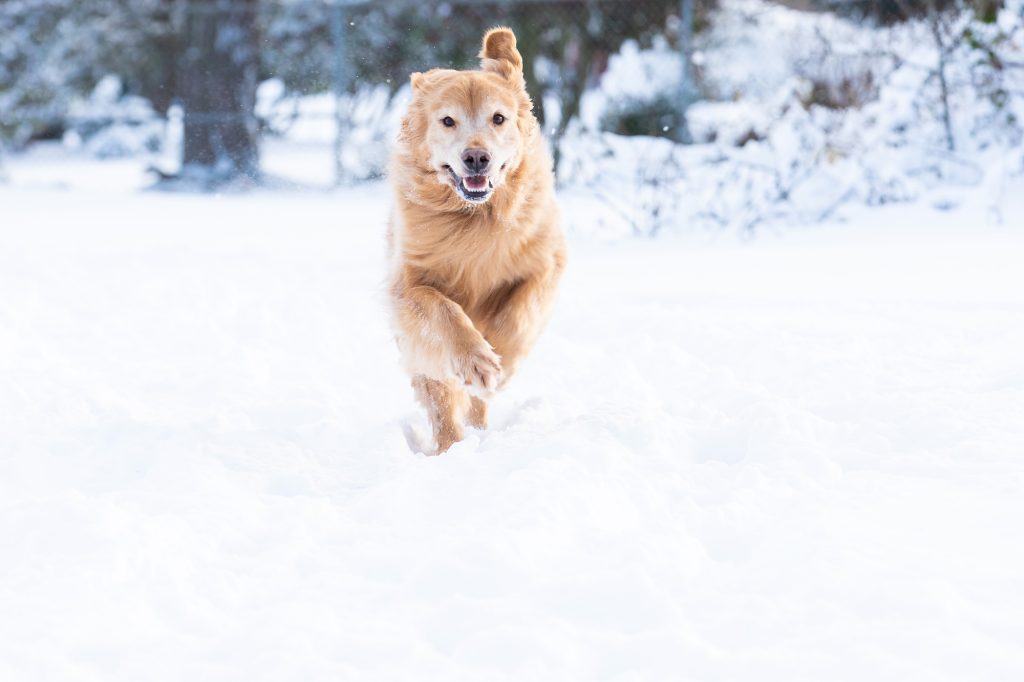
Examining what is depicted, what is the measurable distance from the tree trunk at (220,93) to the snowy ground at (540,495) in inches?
302

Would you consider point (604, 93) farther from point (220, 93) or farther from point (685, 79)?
point (220, 93)

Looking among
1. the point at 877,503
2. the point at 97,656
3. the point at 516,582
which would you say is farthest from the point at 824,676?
the point at 97,656

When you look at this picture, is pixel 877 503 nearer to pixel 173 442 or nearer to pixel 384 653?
pixel 384 653

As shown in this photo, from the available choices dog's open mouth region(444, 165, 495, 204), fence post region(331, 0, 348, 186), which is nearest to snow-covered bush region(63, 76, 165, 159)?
fence post region(331, 0, 348, 186)

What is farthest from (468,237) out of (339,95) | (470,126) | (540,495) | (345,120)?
(345,120)

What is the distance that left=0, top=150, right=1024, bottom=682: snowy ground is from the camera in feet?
7.61

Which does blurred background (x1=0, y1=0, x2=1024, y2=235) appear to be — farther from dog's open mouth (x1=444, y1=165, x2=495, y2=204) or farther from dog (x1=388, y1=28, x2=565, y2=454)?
dog's open mouth (x1=444, y1=165, x2=495, y2=204)

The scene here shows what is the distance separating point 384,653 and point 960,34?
857 cm

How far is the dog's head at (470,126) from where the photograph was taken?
4.03 metres

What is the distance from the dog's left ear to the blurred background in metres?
4.46

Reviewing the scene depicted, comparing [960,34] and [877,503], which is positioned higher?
[960,34]

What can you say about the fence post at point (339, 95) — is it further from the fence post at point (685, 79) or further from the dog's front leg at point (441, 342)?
the dog's front leg at point (441, 342)

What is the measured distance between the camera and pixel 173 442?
380cm

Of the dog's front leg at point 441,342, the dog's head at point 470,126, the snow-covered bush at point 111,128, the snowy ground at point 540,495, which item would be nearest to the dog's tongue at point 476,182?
the dog's head at point 470,126
